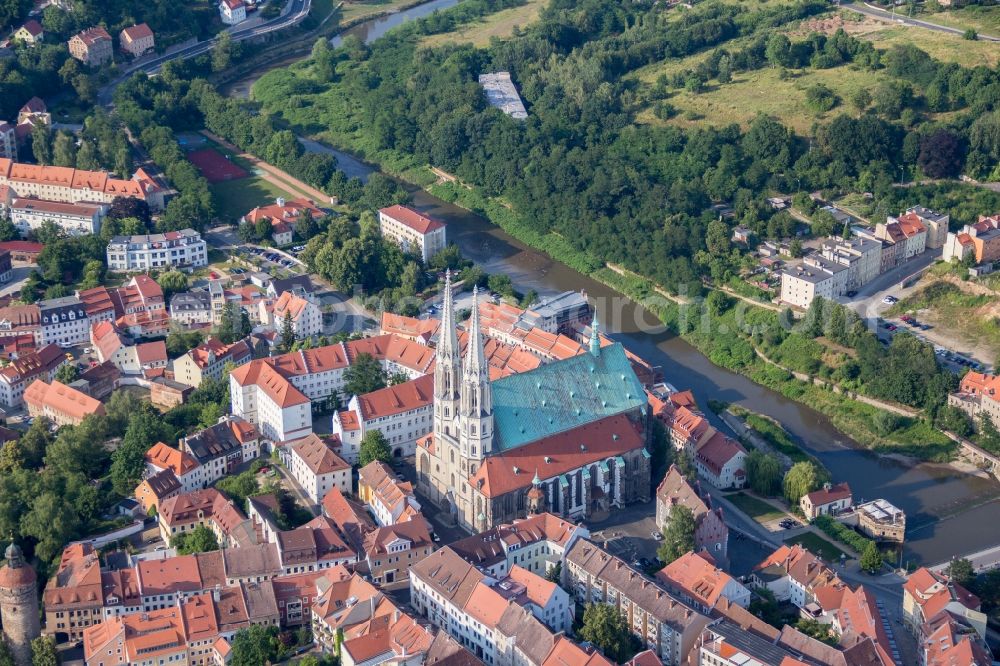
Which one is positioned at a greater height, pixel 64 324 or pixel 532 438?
pixel 532 438

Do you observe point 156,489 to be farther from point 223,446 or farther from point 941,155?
point 941,155

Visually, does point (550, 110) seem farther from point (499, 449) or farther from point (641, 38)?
point (499, 449)

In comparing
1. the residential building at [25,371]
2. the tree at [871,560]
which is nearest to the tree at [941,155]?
the tree at [871,560]

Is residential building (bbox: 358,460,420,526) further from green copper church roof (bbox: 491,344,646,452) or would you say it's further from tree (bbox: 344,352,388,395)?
tree (bbox: 344,352,388,395)

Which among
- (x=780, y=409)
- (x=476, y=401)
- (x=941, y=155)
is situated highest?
(x=476, y=401)

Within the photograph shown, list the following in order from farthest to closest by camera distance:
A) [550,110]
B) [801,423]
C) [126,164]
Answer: [550,110] → [126,164] → [801,423]

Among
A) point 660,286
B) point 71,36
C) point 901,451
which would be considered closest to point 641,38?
point 660,286

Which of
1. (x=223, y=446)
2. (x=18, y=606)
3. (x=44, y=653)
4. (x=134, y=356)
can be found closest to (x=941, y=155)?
(x=223, y=446)

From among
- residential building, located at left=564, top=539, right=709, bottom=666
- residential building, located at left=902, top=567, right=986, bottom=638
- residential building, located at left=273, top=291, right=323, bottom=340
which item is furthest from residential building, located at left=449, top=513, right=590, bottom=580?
residential building, located at left=273, top=291, right=323, bottom=340
